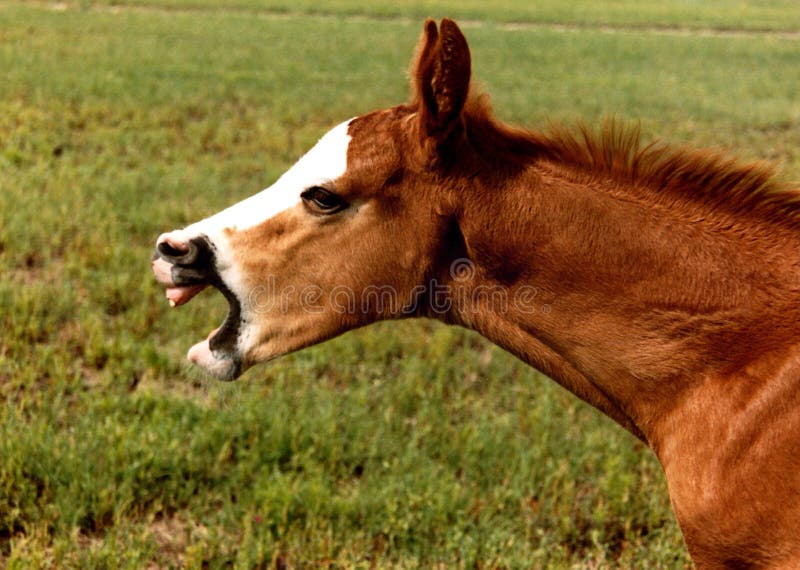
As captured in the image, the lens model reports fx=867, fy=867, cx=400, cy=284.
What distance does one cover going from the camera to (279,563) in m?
3.80

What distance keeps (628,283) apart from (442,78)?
2.66 feet

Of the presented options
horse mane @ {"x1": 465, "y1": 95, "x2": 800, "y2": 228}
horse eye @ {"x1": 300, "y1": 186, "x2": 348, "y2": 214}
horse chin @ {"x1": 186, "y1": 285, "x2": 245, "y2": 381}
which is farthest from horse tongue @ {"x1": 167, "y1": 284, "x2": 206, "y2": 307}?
horse mane @ {"x1": 465, "y1": 95, "x2": 800, "y2": 228}

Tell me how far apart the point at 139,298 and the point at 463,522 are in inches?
132

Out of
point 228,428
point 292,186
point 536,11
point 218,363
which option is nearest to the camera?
point 292,186

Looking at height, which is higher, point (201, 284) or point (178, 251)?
point (178, 251)

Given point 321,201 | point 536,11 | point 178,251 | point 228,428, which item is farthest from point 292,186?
point 536,11

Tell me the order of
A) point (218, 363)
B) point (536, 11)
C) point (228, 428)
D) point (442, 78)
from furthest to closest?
point (536, 11)
point (228, 428)
point (218, 363)
point (442, 78)

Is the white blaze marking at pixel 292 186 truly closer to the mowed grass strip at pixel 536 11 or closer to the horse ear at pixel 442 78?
the horse ear at pixel 442 78

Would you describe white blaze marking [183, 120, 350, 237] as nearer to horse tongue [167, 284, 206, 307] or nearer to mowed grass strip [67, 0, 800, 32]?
horse tongue [167, 284, 206, 307]

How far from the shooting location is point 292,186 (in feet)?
8.95
